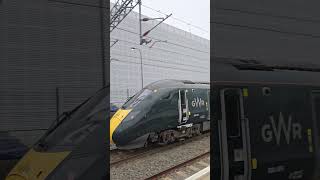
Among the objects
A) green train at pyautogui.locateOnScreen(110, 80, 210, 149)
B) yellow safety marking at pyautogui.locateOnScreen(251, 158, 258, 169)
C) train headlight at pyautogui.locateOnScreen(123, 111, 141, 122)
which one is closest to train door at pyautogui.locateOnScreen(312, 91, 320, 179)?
yellow safety marking at pyautogui.locateOnScreen(251, 158, 258, 169)

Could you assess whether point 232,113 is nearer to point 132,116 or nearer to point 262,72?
point 262,72

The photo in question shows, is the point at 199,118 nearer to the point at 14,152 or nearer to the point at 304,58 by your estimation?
the point at 304,58

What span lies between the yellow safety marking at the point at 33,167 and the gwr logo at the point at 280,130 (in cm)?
167

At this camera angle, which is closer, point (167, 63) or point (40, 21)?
point (40, 21)

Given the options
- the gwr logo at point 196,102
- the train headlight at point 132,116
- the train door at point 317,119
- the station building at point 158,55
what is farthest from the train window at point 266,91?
the gwr logo at point 196,102

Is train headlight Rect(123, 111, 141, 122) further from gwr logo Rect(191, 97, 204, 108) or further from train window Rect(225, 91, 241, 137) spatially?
train window Rect(225, 91, 241, 137)

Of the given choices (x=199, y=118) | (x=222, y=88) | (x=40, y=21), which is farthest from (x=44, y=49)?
(x=199, y=118)

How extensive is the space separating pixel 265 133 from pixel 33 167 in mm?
1779

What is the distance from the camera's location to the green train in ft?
37.3

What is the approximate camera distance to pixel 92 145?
2084mm

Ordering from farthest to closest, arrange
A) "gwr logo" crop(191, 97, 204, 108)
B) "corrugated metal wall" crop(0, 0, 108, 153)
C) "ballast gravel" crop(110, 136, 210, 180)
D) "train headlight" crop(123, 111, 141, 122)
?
"gwr logo" crop(191, 97, 204, 108)
"train headlight" crop(123, 111, 141, 122)
"ballast gravel" crop(110, 136, 210, 180)
"corrugated metal wall" crop(0, 0, 108, 153)

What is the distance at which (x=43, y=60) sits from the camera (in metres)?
1.99

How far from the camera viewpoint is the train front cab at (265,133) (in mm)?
2715

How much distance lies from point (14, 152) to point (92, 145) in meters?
0.40
